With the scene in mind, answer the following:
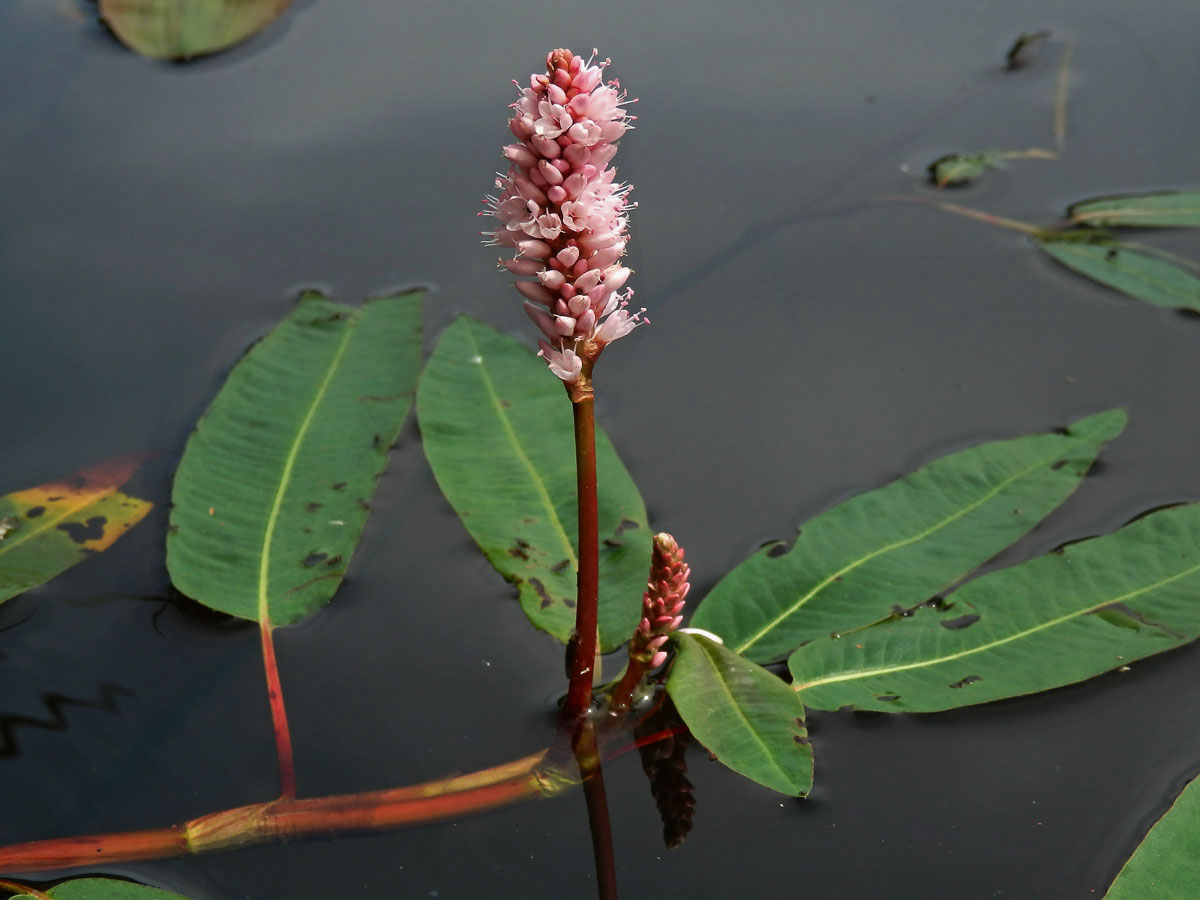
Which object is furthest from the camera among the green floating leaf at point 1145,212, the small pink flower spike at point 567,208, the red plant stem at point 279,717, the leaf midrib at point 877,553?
the green floating leaf at point 1145,212

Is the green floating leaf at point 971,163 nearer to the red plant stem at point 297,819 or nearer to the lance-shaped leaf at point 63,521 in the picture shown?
the red plant stem at point 297,819

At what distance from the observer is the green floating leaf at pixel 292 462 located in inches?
73.3

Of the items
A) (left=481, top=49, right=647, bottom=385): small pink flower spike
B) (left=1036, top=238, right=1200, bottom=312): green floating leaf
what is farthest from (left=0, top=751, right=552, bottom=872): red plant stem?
(left=1036, top=238, right=1200, bottom=312): green floating leaf

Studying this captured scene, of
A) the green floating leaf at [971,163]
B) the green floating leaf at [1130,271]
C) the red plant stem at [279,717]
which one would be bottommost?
the red plant stem at [279,717]

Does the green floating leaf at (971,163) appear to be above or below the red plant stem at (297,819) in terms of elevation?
above

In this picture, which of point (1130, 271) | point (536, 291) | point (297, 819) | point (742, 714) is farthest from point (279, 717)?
point (1130, 271)

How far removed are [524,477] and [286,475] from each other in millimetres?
414

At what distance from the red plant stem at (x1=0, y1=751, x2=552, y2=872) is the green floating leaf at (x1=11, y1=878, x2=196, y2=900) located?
67 mm

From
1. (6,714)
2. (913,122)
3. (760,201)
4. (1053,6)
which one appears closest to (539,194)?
(6,714)

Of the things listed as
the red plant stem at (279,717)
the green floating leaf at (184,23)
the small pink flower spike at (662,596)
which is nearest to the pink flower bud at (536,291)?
the small pink flower spike at (662,596)

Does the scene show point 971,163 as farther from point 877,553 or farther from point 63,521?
point 63,521

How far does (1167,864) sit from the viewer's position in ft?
4.51

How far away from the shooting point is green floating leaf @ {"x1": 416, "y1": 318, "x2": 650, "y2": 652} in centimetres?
181

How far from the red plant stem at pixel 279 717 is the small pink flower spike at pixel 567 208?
2.34ft
